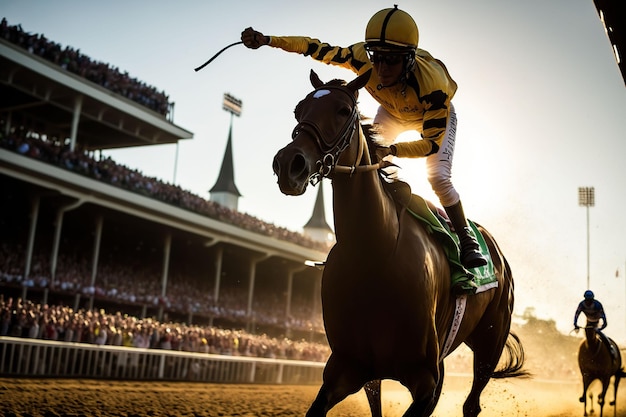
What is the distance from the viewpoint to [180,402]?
8.56 metres

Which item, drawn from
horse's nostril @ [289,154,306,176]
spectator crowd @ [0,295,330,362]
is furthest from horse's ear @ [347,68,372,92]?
→ spectator crowd @ [0,295,330,362]

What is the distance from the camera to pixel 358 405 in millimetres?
10336

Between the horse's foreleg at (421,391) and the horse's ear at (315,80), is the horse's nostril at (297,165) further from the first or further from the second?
the horse's foreleg at (421,391)

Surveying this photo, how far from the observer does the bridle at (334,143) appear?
3031mm

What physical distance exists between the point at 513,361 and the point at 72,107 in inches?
847

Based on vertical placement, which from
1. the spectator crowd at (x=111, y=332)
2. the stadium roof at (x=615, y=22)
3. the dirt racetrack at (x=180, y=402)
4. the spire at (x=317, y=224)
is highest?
the spire at (x=317, y=224)

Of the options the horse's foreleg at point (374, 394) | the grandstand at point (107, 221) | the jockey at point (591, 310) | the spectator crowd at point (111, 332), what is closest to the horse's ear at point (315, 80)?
the horse's foreleg at point (374, 394)

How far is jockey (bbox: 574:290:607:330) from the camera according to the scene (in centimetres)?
1016

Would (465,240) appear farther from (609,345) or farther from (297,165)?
(609,345)

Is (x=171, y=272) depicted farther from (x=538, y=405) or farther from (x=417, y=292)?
(x=417, y=292)

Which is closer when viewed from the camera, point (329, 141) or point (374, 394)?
point (329, 141)

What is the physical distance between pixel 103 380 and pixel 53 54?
14565mm

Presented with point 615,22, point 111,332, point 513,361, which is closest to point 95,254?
point 111,332

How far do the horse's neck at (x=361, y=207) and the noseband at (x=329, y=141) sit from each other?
12 cm
